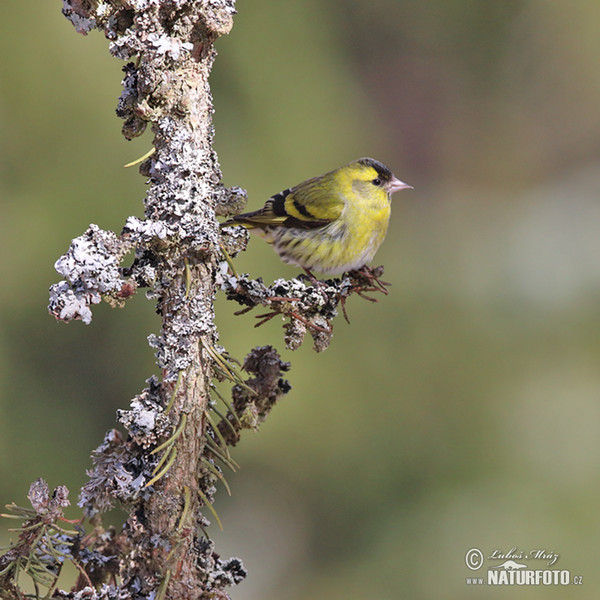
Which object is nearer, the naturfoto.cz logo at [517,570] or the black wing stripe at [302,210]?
the black wing stripe at [302,210]

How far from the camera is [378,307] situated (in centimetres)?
187

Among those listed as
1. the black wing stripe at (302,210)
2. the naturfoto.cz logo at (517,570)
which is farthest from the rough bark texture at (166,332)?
the naturfoto.cz logo at (517,570)

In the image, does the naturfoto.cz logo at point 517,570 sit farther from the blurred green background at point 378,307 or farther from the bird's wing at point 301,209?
the bird's wing at point 301,209

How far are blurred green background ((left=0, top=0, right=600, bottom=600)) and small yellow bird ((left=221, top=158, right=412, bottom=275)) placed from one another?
46cm

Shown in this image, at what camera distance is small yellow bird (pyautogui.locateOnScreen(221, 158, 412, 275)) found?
1.05 meters

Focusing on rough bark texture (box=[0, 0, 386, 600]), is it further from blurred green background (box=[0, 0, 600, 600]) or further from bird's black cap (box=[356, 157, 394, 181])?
blurred green background (box=[0, 0, 600, 600])

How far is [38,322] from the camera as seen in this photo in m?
1.64

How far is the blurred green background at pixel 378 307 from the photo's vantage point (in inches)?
63.4

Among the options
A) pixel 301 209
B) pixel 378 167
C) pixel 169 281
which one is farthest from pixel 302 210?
pixel 169 281

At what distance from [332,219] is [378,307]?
2.42 feet

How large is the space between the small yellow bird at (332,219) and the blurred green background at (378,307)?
1.50 ft

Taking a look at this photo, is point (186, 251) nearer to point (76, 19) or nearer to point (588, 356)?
point (76, 19)

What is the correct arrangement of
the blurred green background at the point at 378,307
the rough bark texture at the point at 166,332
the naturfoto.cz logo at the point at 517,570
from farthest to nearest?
the blurred green background at the point at 378,307, the naturfoto.cz logo at the point at 517,570, the rough bark texture at the point at 166,332

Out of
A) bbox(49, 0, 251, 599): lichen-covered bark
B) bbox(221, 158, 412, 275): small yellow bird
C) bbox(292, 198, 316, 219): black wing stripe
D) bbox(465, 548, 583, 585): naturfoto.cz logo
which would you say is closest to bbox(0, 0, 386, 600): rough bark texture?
bbox(49, 0, 251, 599): lichen-covered bark
